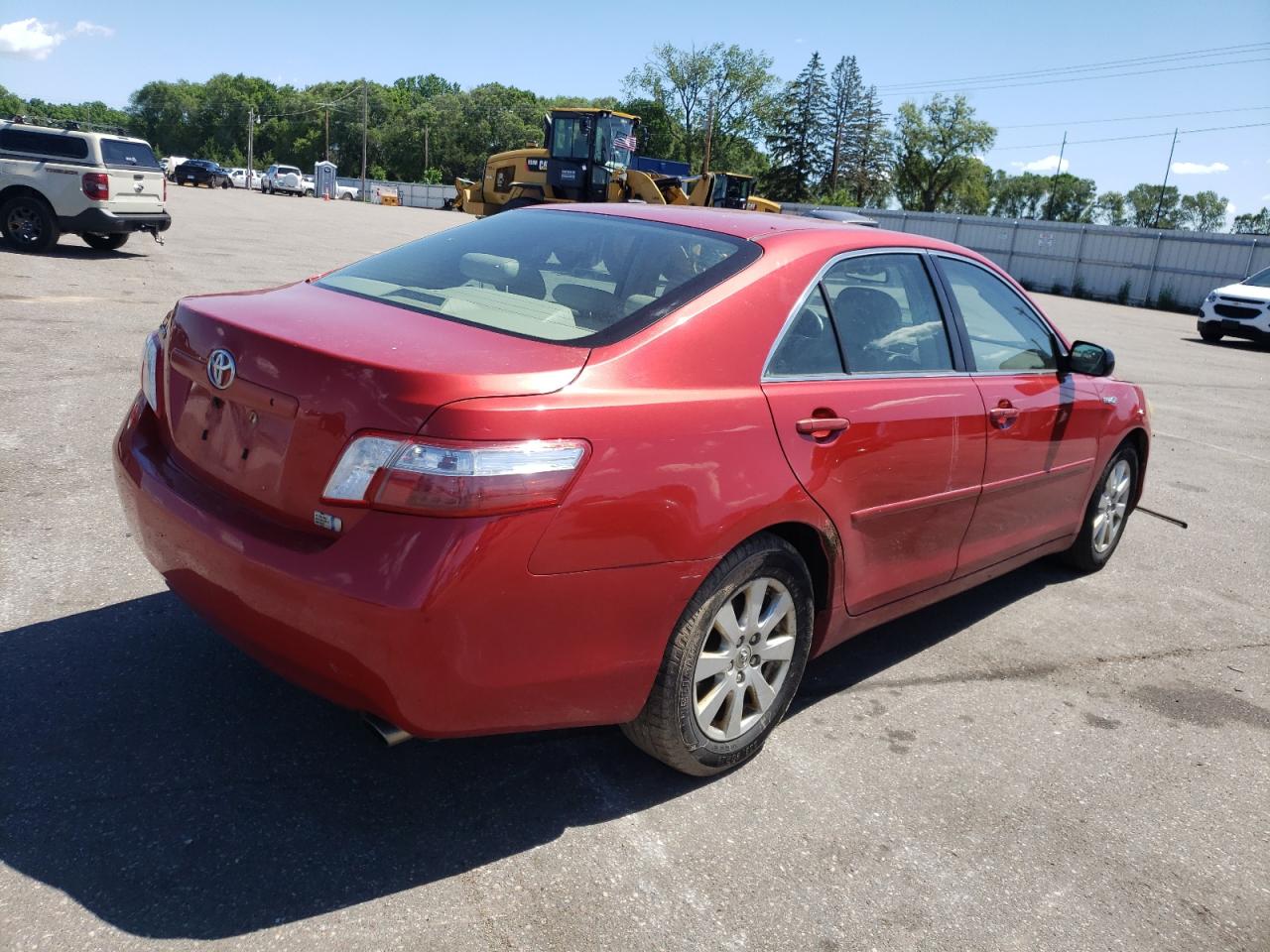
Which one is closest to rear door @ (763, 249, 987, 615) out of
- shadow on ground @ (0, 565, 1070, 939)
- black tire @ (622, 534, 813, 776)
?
black tire @ (622, 534, 813, 776)

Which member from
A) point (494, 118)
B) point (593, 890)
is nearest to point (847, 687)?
point (593, 890)

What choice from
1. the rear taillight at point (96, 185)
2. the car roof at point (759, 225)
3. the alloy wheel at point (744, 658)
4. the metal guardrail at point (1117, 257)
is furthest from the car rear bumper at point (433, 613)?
the metal guardrail at point (1117, 257)

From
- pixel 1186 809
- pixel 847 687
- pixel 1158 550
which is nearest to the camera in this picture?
pixel 1186 809

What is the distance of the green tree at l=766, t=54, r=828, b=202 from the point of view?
9031 centimetres

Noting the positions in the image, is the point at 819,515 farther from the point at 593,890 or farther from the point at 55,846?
the point at 55,846

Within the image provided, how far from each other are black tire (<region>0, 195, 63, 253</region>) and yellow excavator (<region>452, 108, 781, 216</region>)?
1312cm

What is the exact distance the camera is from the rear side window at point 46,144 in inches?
543

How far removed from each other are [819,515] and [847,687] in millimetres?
1024

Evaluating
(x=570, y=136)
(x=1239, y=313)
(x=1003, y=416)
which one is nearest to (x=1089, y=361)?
(x=1003, y=416)

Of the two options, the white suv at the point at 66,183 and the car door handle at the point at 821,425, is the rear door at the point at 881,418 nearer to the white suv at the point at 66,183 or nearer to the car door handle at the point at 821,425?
the car door handle at the point at 821,425

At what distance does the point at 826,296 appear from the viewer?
10.8 feet

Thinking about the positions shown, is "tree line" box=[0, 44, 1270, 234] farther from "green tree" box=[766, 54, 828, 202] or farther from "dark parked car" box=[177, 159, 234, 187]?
"dark parked car" box=[177, 159, 234, 187]

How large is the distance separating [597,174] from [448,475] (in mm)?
25494

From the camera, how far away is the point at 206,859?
246 cm
